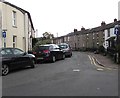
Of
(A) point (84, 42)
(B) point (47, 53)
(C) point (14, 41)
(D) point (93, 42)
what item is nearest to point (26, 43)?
(C) point (14, 41)

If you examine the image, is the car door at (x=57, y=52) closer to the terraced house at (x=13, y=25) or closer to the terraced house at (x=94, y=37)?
the terraced house at (x=13, y=25)

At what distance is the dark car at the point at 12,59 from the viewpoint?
12.6 metres

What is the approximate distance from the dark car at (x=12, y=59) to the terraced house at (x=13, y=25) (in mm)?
5888

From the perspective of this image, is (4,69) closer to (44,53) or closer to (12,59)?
(12,59)

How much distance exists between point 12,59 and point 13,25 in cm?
1167

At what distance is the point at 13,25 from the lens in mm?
24328

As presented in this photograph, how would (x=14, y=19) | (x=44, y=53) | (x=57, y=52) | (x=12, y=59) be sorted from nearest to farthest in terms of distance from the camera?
(x=12, y=59), (x=44, y=53), (x=57, y=52), (x=14, y=19)

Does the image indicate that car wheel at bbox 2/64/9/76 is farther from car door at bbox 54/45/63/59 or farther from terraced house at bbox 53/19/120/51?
terraced house at bbox 53/19/120/51

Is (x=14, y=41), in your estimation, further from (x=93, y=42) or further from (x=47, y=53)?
(x=93, y=42)

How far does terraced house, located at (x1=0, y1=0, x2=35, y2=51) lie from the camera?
22047 millimetres

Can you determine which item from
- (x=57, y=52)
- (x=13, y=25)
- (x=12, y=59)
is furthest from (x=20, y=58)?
(x=13, y=25)

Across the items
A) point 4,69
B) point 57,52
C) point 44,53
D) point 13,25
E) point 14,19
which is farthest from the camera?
point 14,19

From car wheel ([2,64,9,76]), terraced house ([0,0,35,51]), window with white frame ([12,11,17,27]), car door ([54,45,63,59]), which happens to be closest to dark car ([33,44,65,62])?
car door ([54,45,63,59])

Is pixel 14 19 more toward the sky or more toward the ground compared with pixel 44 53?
more toward the sky
